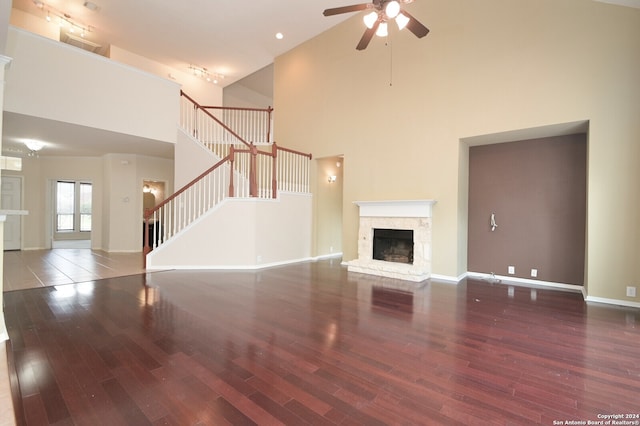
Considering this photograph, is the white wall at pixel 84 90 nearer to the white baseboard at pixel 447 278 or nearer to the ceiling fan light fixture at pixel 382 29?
the ceiling fan light fixture at pixel 382 29

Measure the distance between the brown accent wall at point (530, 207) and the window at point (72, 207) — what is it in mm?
14228

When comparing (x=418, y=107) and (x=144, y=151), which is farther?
(x=144, y=151)

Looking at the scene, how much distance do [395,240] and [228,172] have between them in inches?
164

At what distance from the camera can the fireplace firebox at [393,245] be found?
596cm

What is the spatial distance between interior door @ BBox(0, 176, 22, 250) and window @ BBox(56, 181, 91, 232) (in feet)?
11.0

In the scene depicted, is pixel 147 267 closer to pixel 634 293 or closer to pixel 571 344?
pixel 571 344

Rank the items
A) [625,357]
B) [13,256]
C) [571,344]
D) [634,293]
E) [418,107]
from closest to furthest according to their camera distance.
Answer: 1. [625,357]
2. [571,344]
3. [634,293]
4. [418,107]
5. [13,256]

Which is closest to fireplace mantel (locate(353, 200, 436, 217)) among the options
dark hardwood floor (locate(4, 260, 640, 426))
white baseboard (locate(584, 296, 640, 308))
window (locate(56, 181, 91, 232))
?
dark hardwood floor (locate(4, 260, 640, 426))

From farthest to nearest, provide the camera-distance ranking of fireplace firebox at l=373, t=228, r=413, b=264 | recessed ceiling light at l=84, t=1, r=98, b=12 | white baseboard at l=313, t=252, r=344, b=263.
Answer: white baseboard at l=313, t=252, r=344, b=263, recessed ceiling light at l=84, t=1, r=98, b=12, fireplace firebox at l=373, t=228, r=413, b=264

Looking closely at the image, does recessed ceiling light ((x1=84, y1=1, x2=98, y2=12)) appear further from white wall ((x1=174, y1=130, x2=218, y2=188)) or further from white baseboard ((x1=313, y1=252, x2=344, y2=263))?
white baseboard ((x1=313, y1=252, x2=344, y2=263))

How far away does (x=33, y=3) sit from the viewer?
6.62 metres

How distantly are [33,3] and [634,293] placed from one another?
12.7 metres

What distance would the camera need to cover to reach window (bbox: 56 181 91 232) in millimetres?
11438

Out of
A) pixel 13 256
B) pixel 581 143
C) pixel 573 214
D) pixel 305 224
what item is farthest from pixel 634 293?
pixel 13 256
